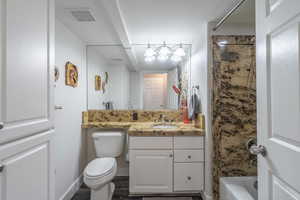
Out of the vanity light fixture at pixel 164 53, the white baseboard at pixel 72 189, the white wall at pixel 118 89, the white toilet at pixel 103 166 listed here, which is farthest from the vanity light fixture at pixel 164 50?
the white baseboard at pixel 72 189

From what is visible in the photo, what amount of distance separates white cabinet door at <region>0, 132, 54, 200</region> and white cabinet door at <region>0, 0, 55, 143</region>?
0.18 feet

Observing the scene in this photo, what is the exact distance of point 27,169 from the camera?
2.83 ft

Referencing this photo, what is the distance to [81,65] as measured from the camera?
245cm

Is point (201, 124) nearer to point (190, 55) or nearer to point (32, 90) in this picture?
point (190, 55)

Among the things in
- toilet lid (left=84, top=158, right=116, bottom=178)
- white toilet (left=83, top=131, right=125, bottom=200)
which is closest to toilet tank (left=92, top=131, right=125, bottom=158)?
white toilet (left=83, top=131, right=125, bottom=200)

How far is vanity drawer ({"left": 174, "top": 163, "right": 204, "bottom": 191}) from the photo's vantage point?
6.77 feet

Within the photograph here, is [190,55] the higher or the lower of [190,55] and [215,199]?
the higher

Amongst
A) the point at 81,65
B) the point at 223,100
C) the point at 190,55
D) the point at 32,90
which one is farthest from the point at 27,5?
the point at 190,55

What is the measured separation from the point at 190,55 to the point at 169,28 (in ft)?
2.42

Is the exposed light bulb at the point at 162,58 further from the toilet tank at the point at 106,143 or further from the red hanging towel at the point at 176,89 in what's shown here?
the toilet tank at the point at 106,143

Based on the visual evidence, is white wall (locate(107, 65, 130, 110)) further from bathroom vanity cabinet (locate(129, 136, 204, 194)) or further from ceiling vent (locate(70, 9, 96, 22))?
ceiling vent (locate(70, 9, 96, 22))

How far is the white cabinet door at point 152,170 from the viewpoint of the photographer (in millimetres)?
2070

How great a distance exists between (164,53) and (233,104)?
3.94 feet

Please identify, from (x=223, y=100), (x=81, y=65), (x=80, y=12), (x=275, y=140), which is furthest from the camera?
(x=81, y=65)
